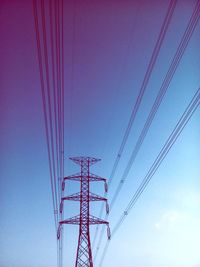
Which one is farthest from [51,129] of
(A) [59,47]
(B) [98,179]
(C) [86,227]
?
(B) [98,179]

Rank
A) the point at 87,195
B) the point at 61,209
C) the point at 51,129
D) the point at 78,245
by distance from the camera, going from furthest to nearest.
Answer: the point at 61,209 < the point at 87,195 < the point at 78,245 < the point at 51,129

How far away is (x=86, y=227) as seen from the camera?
80.8 ft

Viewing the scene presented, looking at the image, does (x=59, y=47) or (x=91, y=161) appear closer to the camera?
(x=59, y=47)

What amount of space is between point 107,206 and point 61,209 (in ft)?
12.1

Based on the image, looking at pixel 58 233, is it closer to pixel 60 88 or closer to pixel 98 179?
pixel 98 179

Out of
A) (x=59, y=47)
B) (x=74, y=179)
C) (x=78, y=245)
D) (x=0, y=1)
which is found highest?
(x=74, y=179)

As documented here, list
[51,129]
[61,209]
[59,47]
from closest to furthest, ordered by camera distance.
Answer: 1. [59,47]
2. [51,129]
3. [61,209]

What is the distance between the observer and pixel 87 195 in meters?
26.1

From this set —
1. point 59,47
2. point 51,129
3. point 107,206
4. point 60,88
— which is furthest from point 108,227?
point 59,47

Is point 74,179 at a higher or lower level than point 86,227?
higher

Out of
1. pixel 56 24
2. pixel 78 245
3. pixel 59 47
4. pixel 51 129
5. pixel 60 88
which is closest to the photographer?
pixel 56 24

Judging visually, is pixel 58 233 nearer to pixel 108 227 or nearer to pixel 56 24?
pixel 108 227

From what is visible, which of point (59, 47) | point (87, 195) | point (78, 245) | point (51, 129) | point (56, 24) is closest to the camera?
point (56, 24)

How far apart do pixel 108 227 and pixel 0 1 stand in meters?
21.7
